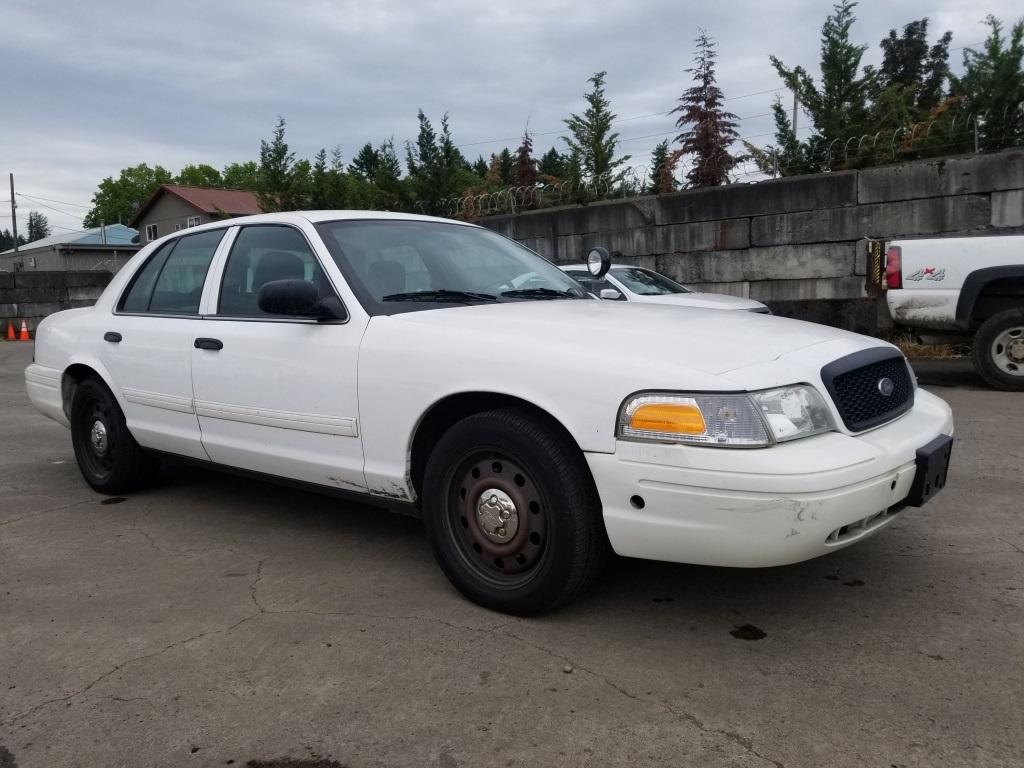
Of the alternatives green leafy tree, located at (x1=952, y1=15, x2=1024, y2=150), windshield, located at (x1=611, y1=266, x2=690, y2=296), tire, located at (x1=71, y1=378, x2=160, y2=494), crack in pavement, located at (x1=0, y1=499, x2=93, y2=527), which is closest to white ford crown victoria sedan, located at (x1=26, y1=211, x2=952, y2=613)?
tire, located at (x1=71, y1=378, x2=160, y2=494)

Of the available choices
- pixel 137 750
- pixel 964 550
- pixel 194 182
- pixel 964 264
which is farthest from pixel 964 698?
pixel 194 182

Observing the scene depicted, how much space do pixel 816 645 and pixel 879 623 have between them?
1.02ft

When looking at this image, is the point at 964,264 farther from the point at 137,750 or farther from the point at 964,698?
the point at 137,750

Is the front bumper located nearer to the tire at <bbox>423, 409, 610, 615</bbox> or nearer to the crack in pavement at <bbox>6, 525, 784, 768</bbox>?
the tire at <bbox>423, 409, 610, 615</bbox>

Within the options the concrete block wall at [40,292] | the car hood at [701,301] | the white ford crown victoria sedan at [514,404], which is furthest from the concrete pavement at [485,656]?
the concrete block wall at [40,292]

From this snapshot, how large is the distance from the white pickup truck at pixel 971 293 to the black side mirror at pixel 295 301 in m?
6.34

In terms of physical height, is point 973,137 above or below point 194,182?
below

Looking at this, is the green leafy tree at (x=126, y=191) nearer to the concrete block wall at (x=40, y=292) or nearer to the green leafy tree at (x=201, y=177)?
the green leafy tree at (x=201, y=177)

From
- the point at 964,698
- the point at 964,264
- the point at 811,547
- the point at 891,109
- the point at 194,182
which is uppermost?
the point at 194,182

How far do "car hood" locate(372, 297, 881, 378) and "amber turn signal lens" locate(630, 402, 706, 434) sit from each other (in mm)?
103

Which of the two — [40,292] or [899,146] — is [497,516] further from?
[40,292]

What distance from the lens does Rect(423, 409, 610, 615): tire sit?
2.90 metres

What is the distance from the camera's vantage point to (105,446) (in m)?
4.99

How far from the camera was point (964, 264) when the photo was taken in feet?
25.6
